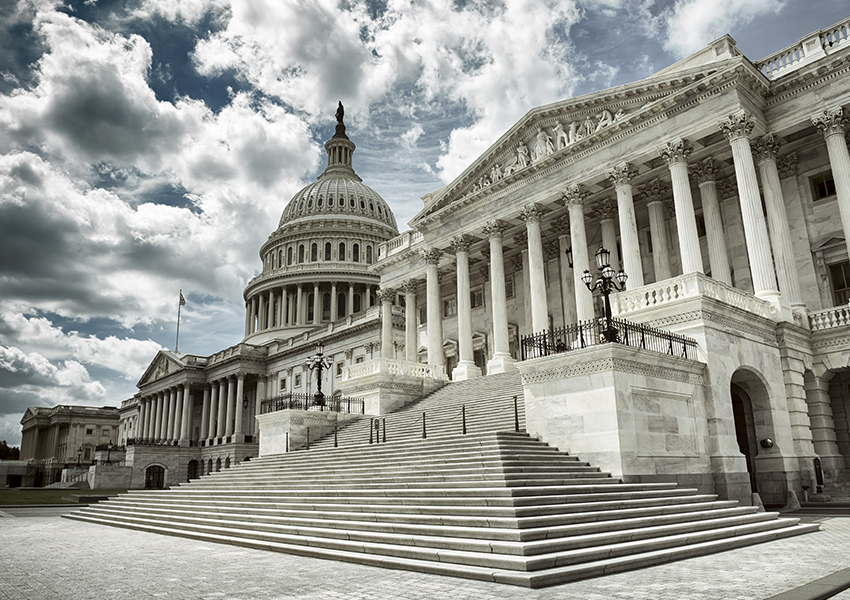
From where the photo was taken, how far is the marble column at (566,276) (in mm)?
40156

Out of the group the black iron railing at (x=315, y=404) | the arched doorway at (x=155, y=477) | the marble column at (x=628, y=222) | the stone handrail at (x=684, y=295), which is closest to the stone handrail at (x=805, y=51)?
the marble column at (x=628, y=222)

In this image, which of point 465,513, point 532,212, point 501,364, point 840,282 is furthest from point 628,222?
point 465,513

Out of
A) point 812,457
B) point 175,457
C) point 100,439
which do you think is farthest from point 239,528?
point 100,439

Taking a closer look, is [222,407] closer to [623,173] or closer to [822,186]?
[623,173]

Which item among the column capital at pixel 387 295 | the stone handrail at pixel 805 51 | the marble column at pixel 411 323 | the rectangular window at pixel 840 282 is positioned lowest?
the rectangular window at pixel 840 282

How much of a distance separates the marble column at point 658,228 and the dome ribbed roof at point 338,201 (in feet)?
285

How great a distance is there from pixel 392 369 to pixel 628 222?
14642 millimetres

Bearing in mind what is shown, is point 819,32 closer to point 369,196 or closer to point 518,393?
point 518,393

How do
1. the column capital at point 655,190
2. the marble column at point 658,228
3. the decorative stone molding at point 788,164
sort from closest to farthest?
the decorative stone molding at point 788,164 → the marble column at point 658,228 → the column capital at point 655,190

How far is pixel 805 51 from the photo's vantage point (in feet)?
97.8

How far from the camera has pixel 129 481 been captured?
248 feet

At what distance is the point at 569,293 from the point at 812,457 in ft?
58.4

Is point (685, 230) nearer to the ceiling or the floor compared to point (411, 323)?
nearer to the floor

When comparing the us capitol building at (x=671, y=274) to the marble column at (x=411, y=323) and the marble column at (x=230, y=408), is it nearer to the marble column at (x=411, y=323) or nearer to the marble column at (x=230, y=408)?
the marble column at (x=411, y=323)
